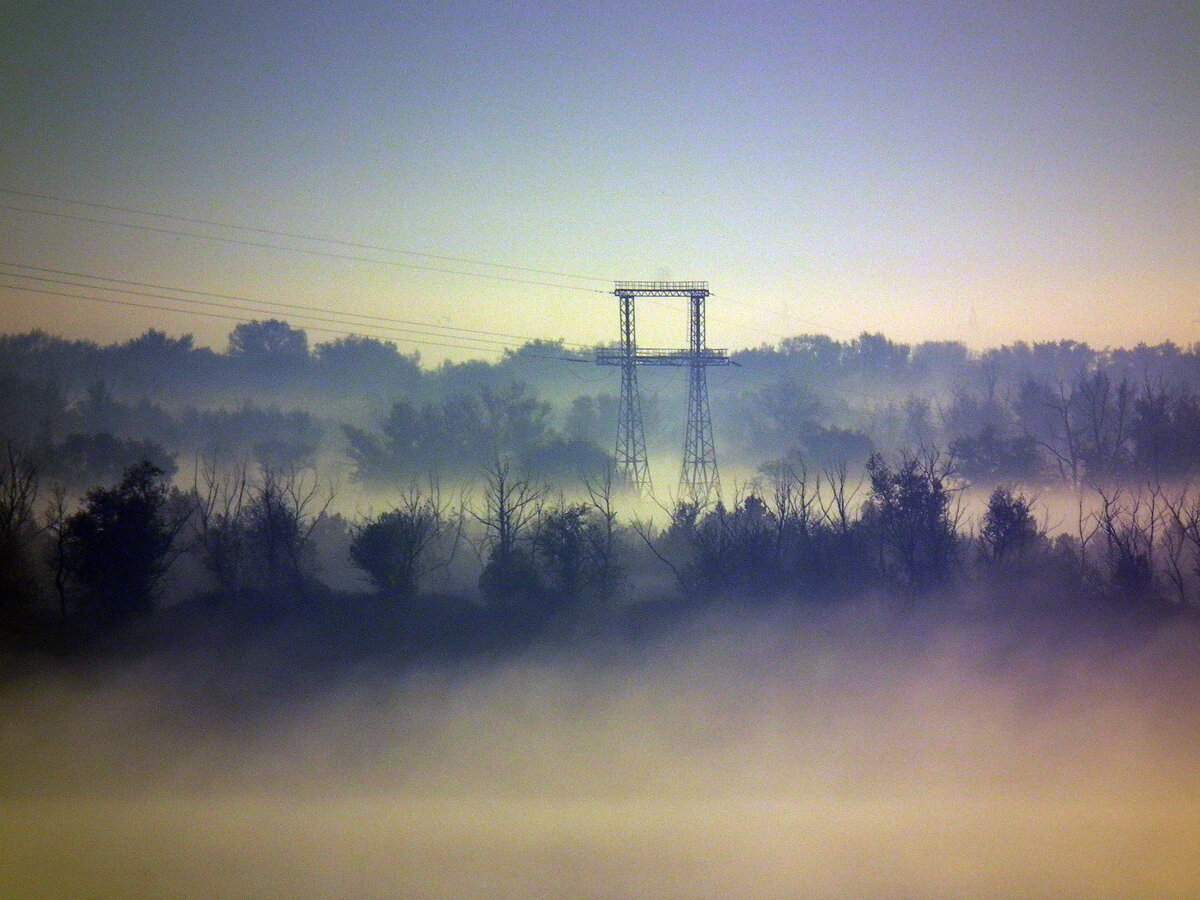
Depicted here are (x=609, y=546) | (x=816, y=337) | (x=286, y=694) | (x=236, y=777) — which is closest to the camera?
(x=236, y=777)

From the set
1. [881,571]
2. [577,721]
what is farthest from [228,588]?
[881,571]

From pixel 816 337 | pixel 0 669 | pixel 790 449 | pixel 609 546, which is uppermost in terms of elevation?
pixel 816 337

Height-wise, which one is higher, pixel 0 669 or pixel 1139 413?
pixel 1139 413

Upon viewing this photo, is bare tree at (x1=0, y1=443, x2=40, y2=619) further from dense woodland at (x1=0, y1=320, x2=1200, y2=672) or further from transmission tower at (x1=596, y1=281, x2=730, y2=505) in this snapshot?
transmission tower at (x1=596, y1=281, x2=730, y2=505)

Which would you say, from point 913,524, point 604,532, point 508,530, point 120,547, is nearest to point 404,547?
point 508,530

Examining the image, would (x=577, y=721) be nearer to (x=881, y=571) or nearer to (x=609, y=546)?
(x=609, y=546)

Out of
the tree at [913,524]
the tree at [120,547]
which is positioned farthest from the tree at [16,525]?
the tree at [913,524]

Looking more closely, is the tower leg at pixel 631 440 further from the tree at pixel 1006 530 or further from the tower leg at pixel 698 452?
the tree at pixel 1006 530

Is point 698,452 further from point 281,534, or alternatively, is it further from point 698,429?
point 281,534

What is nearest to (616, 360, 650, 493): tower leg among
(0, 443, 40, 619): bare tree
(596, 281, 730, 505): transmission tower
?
(596, 281, 730, 505): transmission tower

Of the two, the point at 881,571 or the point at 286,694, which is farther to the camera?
the point at 881,571
